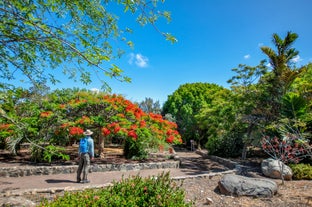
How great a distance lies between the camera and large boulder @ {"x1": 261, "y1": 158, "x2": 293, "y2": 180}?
24.9ft

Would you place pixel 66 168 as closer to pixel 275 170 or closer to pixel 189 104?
pixel 275 170

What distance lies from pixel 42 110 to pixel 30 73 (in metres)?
7.06

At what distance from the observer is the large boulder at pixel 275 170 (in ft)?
24.9

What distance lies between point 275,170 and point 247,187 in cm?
301

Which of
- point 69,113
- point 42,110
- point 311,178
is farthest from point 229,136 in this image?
point 42,110

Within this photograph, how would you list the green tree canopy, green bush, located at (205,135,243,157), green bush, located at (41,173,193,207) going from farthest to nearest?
the green tree canopy < green bush, located at (205,135,243,157) < green bush, located at (41,173,193,207)

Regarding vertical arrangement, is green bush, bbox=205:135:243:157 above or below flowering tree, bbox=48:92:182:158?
below

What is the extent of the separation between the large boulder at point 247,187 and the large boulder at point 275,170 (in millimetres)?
2250

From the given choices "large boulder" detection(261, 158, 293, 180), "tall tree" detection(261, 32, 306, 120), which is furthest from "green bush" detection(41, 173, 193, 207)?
"tall tree" detection(261, 32, 306, 120)

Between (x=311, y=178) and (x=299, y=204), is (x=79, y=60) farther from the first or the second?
(x=311, y=178)

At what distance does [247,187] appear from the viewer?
568cm

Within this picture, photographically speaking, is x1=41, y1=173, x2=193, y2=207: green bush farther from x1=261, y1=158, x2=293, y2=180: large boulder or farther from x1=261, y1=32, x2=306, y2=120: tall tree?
x1=261, y1=32, x2=306, y2=120: tall tree

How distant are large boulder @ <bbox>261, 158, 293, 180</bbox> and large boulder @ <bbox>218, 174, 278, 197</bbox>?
88.6 inches

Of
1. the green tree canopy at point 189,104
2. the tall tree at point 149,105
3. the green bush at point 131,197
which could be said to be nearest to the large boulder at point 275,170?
the green bush at point 131,197
